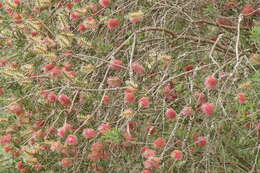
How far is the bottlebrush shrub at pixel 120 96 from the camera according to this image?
2.38 metres

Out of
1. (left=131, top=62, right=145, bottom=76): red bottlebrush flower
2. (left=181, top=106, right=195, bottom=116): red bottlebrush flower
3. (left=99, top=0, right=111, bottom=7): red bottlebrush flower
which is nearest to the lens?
(left=181, top=106, right=195, bottom=116): red bottlebrush flower

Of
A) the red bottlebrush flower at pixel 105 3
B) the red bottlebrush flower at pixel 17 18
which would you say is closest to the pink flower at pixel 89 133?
the red bottlebrush flower at pixel 105 3

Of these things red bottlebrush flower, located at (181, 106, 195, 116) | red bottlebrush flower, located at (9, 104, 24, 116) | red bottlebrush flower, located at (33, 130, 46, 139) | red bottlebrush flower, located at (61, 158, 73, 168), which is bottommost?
red bottlebrush flower, located at (61, 158, 73, 168)

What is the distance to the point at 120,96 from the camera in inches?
110

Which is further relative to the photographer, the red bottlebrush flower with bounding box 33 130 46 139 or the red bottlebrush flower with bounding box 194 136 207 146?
the red bottlebrush flower with bounding box 33 130 46 139

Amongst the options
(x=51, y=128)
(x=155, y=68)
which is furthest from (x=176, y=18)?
(x=51, y=128)

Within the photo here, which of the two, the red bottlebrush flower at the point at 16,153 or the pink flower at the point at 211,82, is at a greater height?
the pink flower at the point at 211,82

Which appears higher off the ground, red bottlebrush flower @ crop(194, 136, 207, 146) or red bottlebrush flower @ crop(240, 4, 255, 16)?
red bottlebrush flower @ crop(240, 4, 255, 16)

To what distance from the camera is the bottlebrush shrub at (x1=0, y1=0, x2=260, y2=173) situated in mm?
2377

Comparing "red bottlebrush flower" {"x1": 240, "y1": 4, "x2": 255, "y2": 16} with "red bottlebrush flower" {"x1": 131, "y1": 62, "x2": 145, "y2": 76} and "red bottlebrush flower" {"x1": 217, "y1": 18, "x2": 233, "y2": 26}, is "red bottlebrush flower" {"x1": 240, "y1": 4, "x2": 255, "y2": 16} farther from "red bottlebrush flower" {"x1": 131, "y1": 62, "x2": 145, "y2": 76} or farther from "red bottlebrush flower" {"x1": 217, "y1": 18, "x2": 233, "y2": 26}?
"red bottlebrush flower" {"x1": 131, "y1": 62, "x2": 145, "y2": 76}

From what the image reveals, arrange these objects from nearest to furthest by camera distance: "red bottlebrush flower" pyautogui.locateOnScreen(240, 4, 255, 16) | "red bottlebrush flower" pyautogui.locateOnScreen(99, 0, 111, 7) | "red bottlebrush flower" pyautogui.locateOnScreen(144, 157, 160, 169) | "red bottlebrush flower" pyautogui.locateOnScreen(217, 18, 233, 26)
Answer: "red bottlebrush flower" pyautogui.locateOnScreen(144, 157, 160, 169)
"red bottlebrush flower" pyautogui.locateOnScreen(99, 0, 111, 7)
"red bottlebrush flower" pyautogui.locateOnScreen(240, 4, 255, 16)
"red bottlebrush flower" pyautogui.locateOnScreen(217, 18, 233, 26)

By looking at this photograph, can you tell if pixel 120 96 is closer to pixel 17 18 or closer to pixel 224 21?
pixel 17 18

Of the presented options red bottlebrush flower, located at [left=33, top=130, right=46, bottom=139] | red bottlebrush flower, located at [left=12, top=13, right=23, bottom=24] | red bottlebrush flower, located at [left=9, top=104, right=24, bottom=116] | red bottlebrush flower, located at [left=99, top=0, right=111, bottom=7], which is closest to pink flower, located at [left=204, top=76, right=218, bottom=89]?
red bottlebrush flower, located at [left=99, top=0, right=111, bottom=7]

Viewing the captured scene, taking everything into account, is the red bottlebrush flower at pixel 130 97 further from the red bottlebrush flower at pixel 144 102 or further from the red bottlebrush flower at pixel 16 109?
the red bottlebrush flower at pixel 16 109
